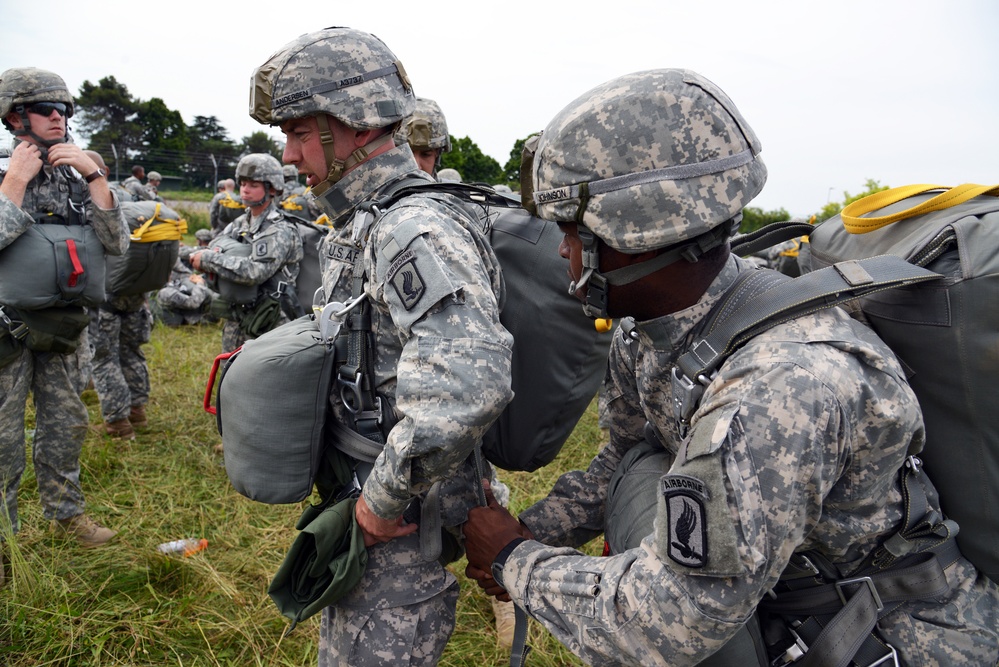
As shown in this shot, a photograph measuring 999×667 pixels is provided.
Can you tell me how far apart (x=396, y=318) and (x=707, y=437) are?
0.81m

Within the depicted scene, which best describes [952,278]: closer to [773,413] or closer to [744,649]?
[773,413]

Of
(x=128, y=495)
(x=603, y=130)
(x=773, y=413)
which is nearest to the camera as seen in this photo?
(x=773, y=413)

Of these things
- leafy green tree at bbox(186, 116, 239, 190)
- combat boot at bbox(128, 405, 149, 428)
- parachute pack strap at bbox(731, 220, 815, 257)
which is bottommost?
leafy green tree at bbox(186, 116, 239, 190)

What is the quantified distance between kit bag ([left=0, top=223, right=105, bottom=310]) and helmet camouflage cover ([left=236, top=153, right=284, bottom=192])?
7.09 ft

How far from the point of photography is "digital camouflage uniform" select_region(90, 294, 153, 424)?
5500 millimetres

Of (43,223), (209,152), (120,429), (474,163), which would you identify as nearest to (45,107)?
(43,223)

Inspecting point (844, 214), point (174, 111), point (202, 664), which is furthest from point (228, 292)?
point (174, 111)

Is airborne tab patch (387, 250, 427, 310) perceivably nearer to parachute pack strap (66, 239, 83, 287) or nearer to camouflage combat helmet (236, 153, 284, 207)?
parachute pack strap (66, 239, 83, 287)

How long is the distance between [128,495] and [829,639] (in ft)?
15.0

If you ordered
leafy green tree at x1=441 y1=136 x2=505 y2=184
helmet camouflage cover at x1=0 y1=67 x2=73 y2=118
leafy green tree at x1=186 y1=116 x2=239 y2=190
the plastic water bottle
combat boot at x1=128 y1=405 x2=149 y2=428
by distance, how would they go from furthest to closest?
leafy green tree at x1=186 y1=116 x2=239 y2=190, leafy green tree at x1=441 y1=136 x2=505 y2=184, combat boot at x1=128 y1=405 x2=149 y2=428, the plastic water bottle, helmet camouflage cover at x1=0 y1=67 x2=73 y2=118

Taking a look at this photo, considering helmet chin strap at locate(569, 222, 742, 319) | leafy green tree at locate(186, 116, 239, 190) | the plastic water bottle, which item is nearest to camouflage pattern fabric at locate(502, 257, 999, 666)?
helmet chin strap at locate(569, 222, 742, 319)

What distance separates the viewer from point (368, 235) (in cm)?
189

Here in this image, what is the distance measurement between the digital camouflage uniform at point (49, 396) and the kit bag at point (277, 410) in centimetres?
223

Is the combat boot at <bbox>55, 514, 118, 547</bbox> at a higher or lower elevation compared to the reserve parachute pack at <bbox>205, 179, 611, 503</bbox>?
lower
